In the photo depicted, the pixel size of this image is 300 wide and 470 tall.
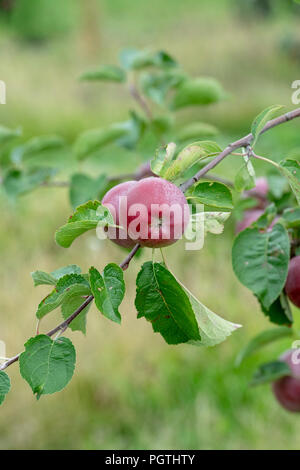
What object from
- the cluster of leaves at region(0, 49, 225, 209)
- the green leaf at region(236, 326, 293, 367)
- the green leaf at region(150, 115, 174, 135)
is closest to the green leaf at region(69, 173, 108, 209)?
the cluster of leaves at region(0, 49, 225, 209)

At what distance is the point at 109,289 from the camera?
0.87ft

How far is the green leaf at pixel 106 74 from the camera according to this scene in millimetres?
666

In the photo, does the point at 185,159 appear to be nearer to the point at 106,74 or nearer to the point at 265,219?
the point at 265,219

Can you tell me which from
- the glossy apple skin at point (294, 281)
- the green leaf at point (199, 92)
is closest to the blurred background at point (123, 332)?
the green leaf at point (199, 92)

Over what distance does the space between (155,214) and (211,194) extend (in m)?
0.04

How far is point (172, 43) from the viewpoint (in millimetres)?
4941

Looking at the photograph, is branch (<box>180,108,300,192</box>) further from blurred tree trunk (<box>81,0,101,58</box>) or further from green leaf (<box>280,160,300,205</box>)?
blurred tree trunk (<box>81,0,101,58</box>)

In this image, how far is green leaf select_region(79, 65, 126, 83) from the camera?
0.67 meters

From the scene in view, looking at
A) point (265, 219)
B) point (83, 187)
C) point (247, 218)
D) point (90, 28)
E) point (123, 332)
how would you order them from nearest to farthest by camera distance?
point (265, 219), point (247, 218), point (83, 187), point (123, 332), point (90, 28)

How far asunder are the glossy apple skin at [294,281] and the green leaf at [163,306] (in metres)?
0.10

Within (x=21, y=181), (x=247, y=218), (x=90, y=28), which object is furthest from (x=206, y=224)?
(x=90, y=28)

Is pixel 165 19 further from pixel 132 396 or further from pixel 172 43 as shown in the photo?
pixel 132 396

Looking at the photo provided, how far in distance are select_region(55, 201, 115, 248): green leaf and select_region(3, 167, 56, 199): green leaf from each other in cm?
40

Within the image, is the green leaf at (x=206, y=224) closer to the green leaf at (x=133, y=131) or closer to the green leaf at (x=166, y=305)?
the green leaf at (x=166, y=305)
